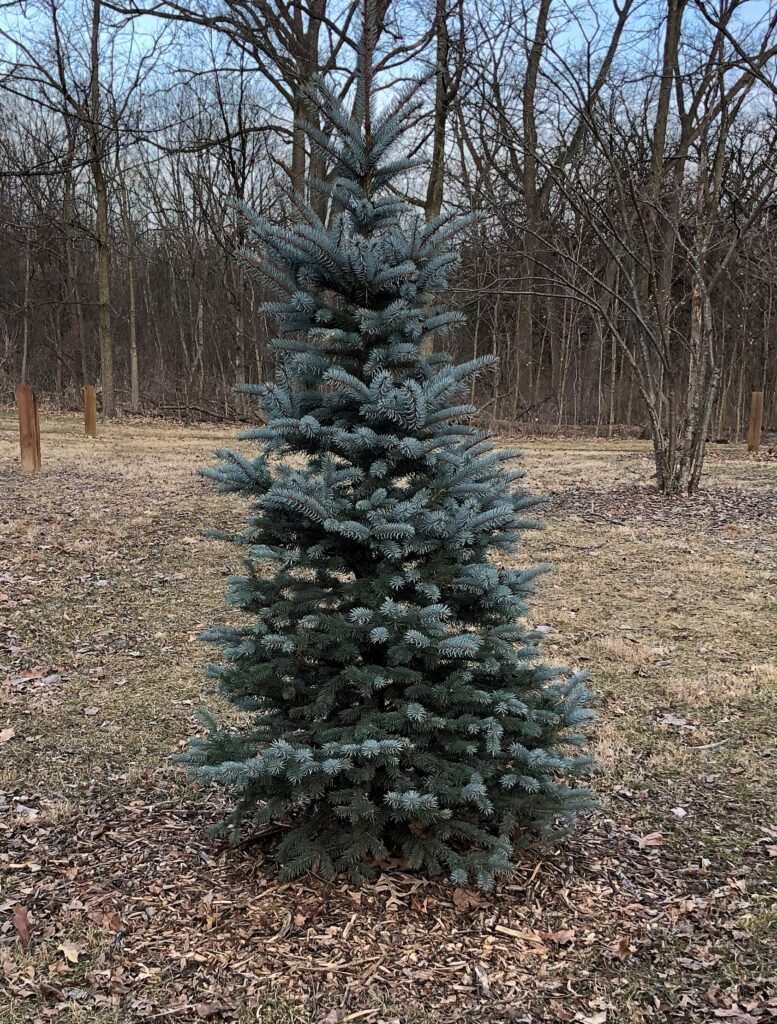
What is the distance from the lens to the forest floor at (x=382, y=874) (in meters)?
2.60

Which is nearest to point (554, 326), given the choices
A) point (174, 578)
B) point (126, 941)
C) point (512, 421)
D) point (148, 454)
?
point (512, 421)

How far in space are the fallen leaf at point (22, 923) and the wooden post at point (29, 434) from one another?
10259 mm

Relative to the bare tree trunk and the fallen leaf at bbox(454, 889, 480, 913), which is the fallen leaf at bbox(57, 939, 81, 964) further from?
the bare tree trunk

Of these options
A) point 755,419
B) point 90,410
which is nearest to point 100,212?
point 90,410

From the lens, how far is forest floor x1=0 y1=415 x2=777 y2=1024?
2.60 m

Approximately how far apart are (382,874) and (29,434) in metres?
11.1

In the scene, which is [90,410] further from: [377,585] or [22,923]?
[377,585]

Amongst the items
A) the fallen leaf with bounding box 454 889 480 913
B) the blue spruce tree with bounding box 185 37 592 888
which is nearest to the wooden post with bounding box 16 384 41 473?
the blue spruce tree with bounding box 185 37 592 888

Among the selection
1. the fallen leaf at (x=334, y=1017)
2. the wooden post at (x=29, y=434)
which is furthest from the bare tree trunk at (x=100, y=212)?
the fallen leaf at (x=334, y=1017)

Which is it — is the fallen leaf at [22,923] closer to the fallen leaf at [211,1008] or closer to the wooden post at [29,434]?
the fallen leaf at [211,1008]

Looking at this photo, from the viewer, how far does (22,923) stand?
2.86 meters

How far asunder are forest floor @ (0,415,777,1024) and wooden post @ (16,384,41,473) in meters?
5.24

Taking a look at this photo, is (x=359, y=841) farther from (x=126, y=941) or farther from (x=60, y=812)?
(x=60, y=812)

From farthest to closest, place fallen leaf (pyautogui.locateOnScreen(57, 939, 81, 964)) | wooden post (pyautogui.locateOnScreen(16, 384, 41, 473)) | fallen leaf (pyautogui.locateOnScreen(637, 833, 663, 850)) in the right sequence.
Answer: wooden post (pyautogui.locateOnScreen(16, 384, 41, 473)) < fallen leaf (pyautogui.locateOnScreen(637, 833, 663, 850)) < fallen leaf (pyautogui.locateOnScreen(57, 939, 81, 964))
